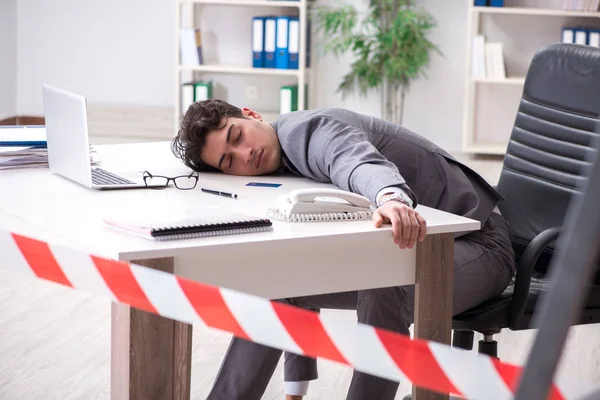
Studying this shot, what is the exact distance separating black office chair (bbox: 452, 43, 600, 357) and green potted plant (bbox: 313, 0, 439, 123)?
362 cm

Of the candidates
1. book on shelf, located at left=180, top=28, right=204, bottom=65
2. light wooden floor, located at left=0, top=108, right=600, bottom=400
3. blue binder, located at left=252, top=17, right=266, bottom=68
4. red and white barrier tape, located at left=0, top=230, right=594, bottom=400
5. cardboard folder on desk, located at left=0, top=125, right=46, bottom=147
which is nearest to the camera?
red and white barrier tape, located at left=0, top=230, right=594, bottom=400

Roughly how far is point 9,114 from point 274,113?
198 cm

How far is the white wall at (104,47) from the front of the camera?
22.6ft

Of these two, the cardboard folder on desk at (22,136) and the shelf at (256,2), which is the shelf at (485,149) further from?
the cardboard folder on desk at (22,136)

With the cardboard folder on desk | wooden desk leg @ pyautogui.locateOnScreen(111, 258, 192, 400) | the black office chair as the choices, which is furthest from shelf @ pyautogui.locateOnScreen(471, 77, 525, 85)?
wooden desk leg @ pyautogui.locateOnScreen(111, 258, 192, 400)

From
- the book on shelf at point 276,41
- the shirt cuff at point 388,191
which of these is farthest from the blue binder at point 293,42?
the shirt cuff at point 388,191

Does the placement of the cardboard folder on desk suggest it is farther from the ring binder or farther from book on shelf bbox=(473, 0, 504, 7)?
book on shelf bbox=(473, 0, 504, 7)

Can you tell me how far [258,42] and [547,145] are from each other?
13.7 ft

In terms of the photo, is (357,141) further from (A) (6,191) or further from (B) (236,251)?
(A) (6,191)

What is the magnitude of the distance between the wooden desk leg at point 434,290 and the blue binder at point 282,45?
4.64m

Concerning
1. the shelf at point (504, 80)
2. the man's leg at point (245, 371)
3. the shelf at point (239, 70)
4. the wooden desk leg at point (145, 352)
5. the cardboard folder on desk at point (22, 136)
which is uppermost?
the shelf at point (239, 70)

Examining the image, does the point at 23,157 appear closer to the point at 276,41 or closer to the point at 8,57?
the point at 276,41

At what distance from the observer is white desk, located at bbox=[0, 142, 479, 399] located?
1.61m

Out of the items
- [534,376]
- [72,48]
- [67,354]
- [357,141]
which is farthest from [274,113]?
[534,376]
